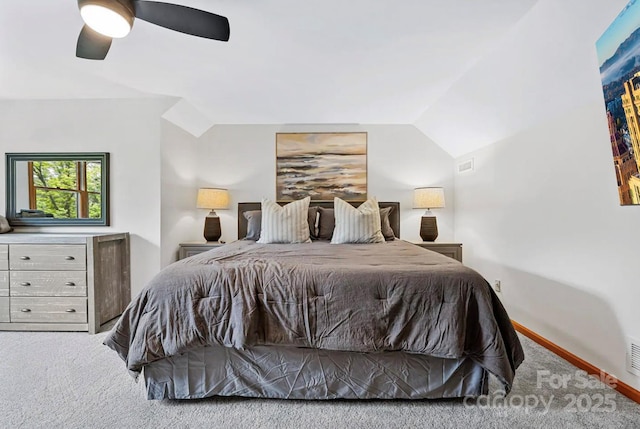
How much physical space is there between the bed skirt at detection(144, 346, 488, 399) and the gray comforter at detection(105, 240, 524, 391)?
0.11m

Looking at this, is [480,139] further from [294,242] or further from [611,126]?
[294,242]

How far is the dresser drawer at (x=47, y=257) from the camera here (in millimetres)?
2582

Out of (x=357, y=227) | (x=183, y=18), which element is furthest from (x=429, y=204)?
(x=183, y=18)

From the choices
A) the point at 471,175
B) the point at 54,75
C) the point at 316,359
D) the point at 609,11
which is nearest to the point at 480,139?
the point at 471,175

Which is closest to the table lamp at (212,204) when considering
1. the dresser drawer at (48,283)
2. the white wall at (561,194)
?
the dresser drawer at (48,283)

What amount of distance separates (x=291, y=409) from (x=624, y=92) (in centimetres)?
233

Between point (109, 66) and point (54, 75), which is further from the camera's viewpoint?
point (54, 75)

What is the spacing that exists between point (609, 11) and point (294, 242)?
2565 mm

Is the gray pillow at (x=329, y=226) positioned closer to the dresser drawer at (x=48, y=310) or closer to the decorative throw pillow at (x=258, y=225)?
the decorative throw pillow at (x=258, y=225)

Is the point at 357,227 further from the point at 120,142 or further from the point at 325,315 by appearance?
Result: the point at 120,142

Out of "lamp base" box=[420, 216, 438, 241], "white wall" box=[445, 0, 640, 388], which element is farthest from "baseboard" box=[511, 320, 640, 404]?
"lamp base" box=[420, 216, 438, 241]

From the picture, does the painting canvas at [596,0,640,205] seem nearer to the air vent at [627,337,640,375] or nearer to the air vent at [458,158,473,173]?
the air vent at [627,337,640,375]

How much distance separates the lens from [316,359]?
5.21 feet

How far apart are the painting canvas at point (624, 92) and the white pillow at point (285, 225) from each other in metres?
2.30
